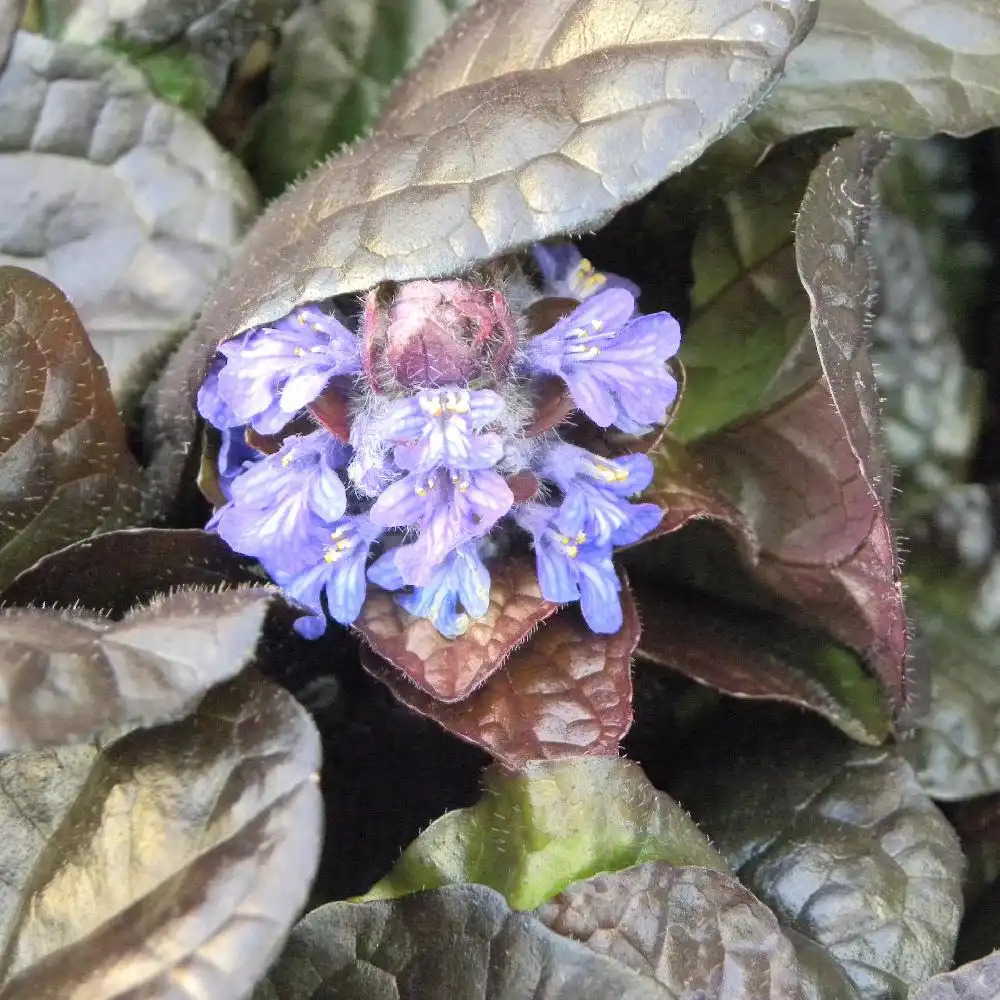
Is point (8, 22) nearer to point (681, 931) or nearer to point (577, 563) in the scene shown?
point (577, 563)

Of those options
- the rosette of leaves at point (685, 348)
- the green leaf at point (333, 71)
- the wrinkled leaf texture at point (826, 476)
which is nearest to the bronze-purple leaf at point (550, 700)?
the rosette of leaves at point (685, 348)

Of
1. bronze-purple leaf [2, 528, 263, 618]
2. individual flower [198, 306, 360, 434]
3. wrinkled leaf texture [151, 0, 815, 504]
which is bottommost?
bronze-purple leaf [2, 528, 263, 618]

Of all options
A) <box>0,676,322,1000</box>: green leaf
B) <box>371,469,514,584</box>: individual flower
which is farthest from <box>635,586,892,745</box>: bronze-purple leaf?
<box>0,676,322,1000</box>: green leaf

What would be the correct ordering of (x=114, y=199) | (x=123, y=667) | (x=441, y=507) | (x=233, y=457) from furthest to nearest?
(x=114, y=199) < (x=233, y=457) < (x=441, y=507) < (x=123, y=667)

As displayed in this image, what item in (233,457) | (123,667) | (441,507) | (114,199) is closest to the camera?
(123,667)

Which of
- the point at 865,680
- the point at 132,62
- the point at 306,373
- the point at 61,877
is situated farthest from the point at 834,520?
the point at 132,62

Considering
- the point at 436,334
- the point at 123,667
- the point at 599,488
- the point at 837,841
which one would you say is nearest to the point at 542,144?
the point at 436,334

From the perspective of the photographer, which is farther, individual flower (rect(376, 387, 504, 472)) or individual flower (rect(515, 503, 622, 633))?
individual flower (rect(515, 503, 622, 633))

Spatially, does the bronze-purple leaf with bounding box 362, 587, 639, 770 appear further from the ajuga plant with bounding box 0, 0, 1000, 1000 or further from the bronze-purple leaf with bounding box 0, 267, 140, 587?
the bronze-purple leaf with bounding box 0, 267, 140, 587
